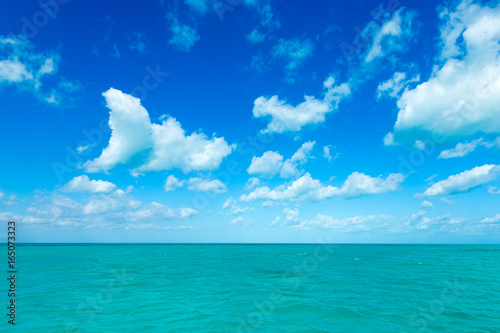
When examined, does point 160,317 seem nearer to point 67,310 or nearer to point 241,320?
point 241,320

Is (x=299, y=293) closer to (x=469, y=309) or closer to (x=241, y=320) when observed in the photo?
(x=241, y=320)

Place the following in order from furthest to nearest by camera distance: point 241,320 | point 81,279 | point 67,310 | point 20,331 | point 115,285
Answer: point 81,279 → point 115,285 → point 67,310 → point 241,320 → point 20,331

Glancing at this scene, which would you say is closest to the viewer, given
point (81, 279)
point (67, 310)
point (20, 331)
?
point (20, 331)

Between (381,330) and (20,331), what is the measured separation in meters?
23.0

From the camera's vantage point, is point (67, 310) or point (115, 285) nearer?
point (67, 310)

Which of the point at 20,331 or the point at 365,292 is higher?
the point at 20,331

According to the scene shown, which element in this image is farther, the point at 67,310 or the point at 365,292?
the point at 365,292

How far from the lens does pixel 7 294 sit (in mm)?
26266

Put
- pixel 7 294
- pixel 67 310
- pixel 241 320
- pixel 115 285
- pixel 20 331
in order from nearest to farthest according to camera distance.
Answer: pixel 20 331, pixel 241 320, pixel 67 310, pixel 7 294, pixel 115 285

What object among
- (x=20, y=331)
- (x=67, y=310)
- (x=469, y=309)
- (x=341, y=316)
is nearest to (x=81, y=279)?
(x=67, y=310)

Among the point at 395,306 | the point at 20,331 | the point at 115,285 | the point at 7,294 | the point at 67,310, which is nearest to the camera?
the point at 20,331

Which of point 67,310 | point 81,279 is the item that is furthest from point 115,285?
point 67,310

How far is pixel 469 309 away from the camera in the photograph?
2159cm

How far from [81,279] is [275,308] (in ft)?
93.8
